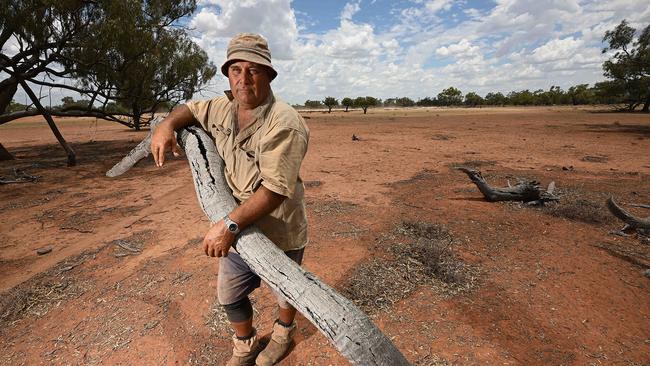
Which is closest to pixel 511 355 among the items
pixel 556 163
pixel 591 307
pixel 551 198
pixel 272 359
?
pixel 591 307

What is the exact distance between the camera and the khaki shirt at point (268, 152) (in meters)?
1.42

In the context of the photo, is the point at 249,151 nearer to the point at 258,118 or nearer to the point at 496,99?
the point at 258,118

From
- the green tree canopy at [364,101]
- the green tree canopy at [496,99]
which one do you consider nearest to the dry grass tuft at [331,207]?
the green tree canopy at [364,101]

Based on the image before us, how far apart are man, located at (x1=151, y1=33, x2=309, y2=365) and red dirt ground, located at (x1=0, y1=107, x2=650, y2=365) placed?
1.08 m

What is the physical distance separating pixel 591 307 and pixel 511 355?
46.1 inches

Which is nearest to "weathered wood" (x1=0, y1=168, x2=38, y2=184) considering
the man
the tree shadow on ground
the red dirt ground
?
the red dirt ground

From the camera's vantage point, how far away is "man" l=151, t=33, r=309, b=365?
1.41 metres

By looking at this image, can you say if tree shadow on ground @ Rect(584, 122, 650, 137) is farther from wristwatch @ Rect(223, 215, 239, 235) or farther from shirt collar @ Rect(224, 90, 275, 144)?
wristwatch @ Rect(223, 215, 239, 235)

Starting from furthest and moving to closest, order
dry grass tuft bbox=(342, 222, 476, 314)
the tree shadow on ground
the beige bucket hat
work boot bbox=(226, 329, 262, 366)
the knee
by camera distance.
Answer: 1. the tree shadow on ground
2. dry grass tuft bbox=(342, 222, 476, 314)
3. work boot bbox=(226, 329, 262, 366)
4. the knee
5. the beige bucket hat

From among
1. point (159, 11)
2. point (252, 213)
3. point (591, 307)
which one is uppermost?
point (159, 11)

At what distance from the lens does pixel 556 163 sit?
10258 mm

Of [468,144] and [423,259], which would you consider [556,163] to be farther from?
[423,259]

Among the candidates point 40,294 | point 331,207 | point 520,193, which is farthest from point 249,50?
point 520,193

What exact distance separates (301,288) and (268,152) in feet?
1.90
